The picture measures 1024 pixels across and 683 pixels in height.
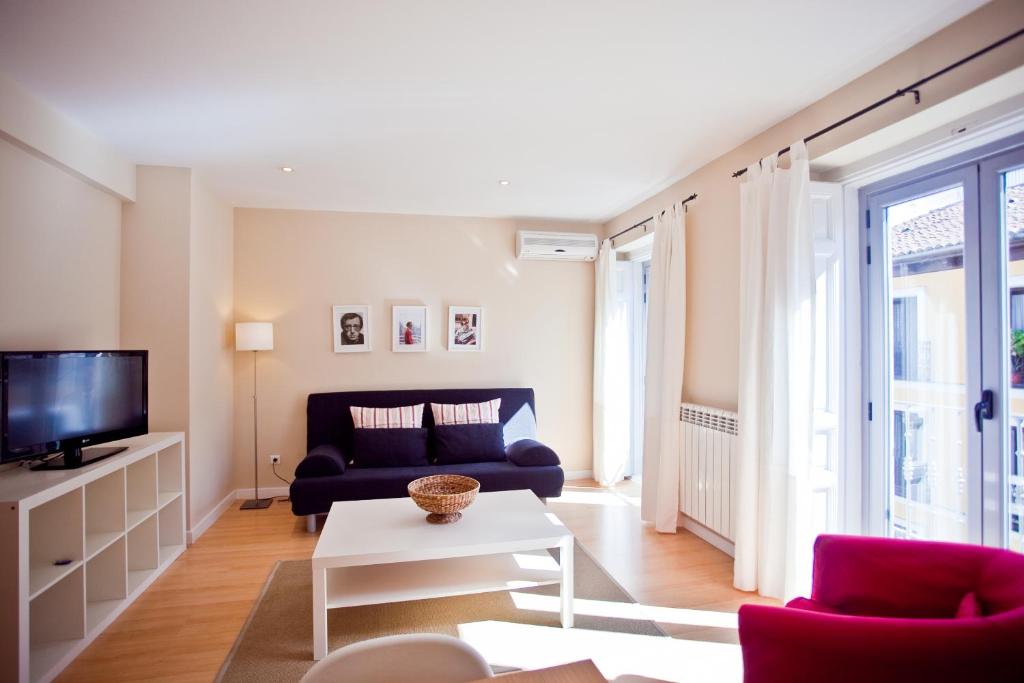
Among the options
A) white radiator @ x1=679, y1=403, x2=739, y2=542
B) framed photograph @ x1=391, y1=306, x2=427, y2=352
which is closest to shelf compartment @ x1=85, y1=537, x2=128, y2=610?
framed photograph @ x1=391, y1=306, x2=427, y2=352

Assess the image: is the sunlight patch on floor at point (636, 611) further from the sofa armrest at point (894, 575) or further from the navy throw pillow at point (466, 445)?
the navy throw pillow at point (466, 445)

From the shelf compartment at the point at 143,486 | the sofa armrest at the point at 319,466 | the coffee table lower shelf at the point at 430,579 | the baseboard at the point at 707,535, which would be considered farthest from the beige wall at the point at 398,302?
the coffee table lower shelf at the point at 430,579

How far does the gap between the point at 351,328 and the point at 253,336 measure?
32.3 inches

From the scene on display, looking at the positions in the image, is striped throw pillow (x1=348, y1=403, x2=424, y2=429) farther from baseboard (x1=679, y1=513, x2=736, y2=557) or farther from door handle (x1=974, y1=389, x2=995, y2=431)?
door handle (x1=974, y1=389, x2=995, y2=431)

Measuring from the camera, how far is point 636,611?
8.36ft

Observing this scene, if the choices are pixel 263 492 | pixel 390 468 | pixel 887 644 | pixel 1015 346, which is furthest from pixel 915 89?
pixel 263 492

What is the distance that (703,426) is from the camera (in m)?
3.40

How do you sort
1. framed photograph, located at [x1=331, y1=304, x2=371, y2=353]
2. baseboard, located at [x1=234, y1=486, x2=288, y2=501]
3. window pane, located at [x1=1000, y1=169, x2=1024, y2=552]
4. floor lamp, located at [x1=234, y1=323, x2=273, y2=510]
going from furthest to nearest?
framed photograph, located at [x1=331, y1=304, x2=371, y2=353] < baseboard, located at [x1=234, y1=486, x2=288, y2=501] < floor lamp, located at [x1=234, y1=323, x2=273, y2=510] < window pane, located at [x1=1000, y1=169, x2=1024, y2=552]

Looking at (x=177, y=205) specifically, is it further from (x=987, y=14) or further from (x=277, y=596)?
(x=987, y=14)

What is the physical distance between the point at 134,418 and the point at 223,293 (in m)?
1.52

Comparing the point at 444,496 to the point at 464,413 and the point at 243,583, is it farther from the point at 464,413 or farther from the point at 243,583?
the point at 464,413

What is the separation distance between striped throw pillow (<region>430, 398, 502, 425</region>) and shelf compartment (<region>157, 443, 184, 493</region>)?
6.29ft

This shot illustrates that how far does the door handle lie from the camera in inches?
81.5

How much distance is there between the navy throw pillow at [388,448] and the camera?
4059 mm
